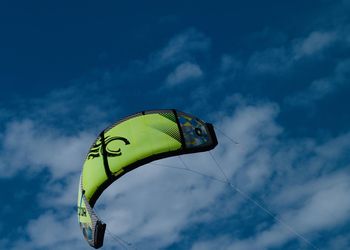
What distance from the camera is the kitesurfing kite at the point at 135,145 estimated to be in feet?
96.2

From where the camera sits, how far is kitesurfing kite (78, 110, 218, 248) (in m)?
29.3

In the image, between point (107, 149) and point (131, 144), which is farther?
point (107, 149)

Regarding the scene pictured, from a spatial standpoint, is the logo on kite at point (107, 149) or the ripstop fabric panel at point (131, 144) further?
the logo on kite at point (107, 149)

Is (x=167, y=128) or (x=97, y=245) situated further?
(x=167, y=128)

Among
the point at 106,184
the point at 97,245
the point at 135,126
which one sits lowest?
the point at 97,245

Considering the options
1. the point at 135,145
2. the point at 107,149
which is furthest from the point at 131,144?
the point at 107,149

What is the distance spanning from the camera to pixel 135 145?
96.7 feet

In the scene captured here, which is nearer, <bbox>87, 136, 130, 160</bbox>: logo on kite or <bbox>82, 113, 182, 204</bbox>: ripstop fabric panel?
<bbox>82, 113, 182, 204</bbox>: ripstop fabric panel

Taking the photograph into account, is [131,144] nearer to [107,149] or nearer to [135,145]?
[135,145]

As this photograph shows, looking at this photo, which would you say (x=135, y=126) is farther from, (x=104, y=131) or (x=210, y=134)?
(x=210, y=134)

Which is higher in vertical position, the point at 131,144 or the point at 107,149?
the point at 107,149

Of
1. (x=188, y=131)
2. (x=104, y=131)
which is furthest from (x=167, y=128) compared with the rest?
(x=104, y=131)

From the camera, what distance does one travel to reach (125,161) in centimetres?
2936

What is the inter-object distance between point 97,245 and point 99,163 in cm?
364
